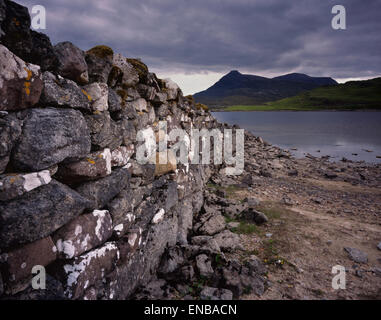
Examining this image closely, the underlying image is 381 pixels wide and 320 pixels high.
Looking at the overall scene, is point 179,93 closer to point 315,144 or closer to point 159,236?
point 159,236

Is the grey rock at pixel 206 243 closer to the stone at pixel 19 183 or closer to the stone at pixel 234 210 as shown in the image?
the stone at pixel 234 210

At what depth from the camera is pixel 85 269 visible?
8.13 feet

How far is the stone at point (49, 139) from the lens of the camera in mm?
1859

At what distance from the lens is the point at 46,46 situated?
201cm

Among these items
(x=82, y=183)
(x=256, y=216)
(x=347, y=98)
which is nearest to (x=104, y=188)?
(x=82, y=183)

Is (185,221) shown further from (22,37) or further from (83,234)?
(22,37)

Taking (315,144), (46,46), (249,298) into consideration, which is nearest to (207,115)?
(249,298)

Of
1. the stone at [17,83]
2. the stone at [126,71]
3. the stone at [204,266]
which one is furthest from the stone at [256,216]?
the stone at [17,83]

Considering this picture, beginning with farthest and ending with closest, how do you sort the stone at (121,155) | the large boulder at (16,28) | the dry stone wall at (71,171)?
the stone at (121,155), the dry stone wall at (71,171), the large boulder at (16,28)

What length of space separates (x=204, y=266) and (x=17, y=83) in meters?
3.95

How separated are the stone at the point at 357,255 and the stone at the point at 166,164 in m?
4.50

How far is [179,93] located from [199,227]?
376 cm

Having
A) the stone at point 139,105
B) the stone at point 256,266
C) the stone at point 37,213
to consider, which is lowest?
the stone at point 256,266

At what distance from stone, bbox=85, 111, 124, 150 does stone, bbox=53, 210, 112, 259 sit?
87 cm
